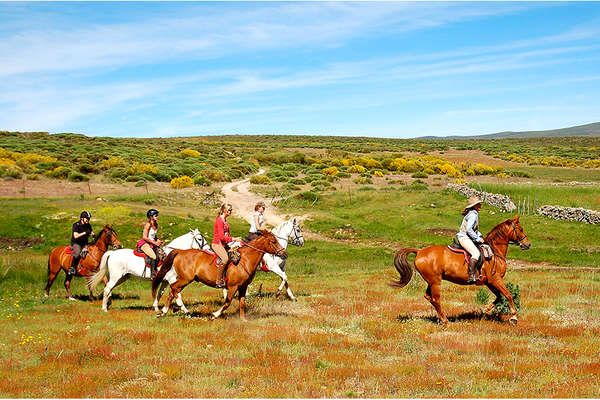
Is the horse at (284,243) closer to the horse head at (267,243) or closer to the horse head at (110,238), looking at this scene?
the horse head at (267,243)

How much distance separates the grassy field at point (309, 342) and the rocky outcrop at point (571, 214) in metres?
12.4

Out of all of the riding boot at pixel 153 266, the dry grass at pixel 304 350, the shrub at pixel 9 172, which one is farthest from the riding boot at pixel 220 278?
the shrub at pixel 9 172

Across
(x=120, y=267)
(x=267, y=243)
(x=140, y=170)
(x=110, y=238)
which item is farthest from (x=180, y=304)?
(x=140, y=170)

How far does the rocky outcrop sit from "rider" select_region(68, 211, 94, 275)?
31.8 m

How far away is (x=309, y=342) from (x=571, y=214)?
1191 inches

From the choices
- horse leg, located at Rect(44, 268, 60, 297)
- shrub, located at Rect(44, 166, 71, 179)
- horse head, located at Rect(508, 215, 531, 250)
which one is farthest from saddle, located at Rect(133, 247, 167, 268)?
shrub, located at Rect(44, 166, 71, 179)

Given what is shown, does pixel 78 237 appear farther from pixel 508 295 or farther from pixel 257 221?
pixel 508 295

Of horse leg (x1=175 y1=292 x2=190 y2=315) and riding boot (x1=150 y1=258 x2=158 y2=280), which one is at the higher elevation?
riding boot (x1=150 y1=258 x2=158 y2=280)

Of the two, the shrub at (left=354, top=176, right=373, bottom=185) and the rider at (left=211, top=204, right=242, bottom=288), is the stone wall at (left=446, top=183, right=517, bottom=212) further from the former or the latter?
the rider at (left=211, top=204, right=242, bottom=288)

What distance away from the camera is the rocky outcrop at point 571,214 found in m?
32.8

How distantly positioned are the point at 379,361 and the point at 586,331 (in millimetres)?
5611

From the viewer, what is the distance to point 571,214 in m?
34.1

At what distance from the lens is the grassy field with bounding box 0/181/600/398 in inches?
316

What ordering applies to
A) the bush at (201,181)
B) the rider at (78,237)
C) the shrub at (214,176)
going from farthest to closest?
the shrub at (214,176), the bush at (201,181), the rider at (78,237)
